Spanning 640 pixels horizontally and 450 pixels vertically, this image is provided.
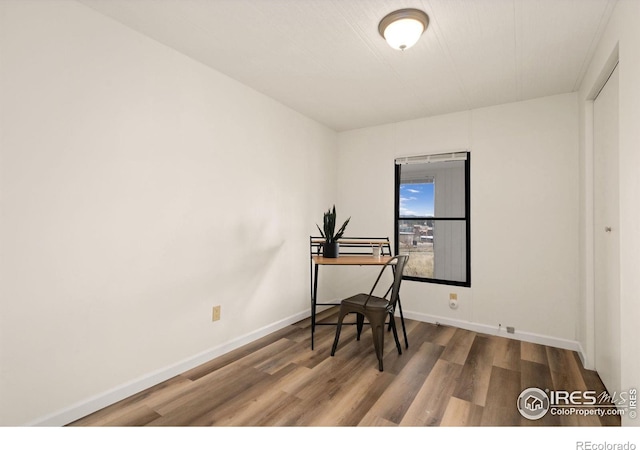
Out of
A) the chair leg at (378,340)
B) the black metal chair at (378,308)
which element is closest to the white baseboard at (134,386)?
the black metal chair at (378,308)

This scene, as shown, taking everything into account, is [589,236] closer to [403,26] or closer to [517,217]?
[517,217]

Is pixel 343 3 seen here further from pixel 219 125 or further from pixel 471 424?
pixel 471 424

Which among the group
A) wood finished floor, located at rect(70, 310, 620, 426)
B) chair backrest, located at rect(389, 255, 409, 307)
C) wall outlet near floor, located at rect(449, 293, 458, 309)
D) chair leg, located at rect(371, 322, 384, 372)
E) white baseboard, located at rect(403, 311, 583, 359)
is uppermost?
chair backrest, located at rect(389, 255, 409, 307)

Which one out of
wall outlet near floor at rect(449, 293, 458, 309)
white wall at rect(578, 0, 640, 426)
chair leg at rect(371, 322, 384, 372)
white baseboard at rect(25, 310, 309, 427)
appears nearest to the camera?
white wall at rect(578, 0, 640, 426)

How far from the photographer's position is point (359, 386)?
2.26 m

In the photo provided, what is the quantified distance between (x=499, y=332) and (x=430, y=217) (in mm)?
1445

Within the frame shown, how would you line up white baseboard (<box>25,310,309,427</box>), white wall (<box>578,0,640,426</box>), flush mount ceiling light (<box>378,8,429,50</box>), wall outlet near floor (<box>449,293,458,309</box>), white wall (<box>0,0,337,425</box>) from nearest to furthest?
white wall (<box>578,0,640,426</box>)
white wall (<box>0,0,337,425</box>)
white baseboard (<box>25,310,309,427</box>)
flush mount ceiling light (<box>378,8,429,50</box>)
wall outlet near floor (<box>449,293,458,309</box>)

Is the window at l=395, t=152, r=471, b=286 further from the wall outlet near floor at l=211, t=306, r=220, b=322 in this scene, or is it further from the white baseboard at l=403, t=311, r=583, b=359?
the wall outlet near floor at l=211, t=306, r=220, b=322

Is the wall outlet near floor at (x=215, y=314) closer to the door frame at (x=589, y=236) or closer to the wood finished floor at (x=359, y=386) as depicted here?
the wood finished floor at (x=359, y=386)

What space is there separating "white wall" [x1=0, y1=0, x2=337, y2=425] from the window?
1921 mm

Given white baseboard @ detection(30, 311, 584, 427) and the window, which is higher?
the window

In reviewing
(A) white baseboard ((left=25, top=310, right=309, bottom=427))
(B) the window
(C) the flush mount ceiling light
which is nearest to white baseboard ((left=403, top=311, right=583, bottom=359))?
(B) the window

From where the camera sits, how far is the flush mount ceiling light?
191cm

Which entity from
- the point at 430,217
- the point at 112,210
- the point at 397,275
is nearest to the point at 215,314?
the point at 112,210
